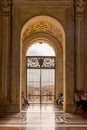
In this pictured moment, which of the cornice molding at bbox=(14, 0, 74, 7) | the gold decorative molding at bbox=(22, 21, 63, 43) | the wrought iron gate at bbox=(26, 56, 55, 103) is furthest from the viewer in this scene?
the wrought iron gate at bbox=(26, 56, 55, 103)

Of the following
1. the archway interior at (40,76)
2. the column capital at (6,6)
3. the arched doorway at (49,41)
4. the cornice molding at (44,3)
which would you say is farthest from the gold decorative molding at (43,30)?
the column capital at (6,6)

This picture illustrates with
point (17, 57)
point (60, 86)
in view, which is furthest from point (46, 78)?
point (17, 57)

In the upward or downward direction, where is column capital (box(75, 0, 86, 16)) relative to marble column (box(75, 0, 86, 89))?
upward

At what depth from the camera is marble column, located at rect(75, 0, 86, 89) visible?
52.3ft

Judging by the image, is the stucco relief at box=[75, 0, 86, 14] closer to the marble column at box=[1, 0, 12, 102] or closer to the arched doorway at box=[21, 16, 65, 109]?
the marble column at box=[1, 0, 12, 102]

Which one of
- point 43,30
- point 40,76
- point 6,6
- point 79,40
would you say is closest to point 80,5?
point 79,40

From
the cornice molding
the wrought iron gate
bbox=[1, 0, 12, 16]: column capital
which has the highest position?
the cornice molding

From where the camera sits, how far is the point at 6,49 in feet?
52.7

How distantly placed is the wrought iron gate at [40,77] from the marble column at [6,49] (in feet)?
29.2

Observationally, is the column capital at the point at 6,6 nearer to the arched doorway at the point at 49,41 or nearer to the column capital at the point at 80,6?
the column capital at the point at 80,6

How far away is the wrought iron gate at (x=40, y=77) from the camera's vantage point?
82.2 ft

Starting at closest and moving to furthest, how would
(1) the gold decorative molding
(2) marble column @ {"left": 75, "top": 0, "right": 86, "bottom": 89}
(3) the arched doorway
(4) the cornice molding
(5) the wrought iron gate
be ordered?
1. (2) marble column @ {"left": 75, "top": 0, "right": 86, "bottom": 89}
2. (4) the cornice molding
3. (1) the gold decorative molding
4. (3) the arched doorway
5. (5) the wrought iron gate

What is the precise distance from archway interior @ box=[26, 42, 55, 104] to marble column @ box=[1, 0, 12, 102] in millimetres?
8860

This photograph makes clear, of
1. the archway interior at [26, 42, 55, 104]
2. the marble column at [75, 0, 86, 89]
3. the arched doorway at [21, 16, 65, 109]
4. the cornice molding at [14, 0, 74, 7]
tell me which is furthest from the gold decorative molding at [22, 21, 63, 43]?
the marble column at [75, 0, 86, 89]
